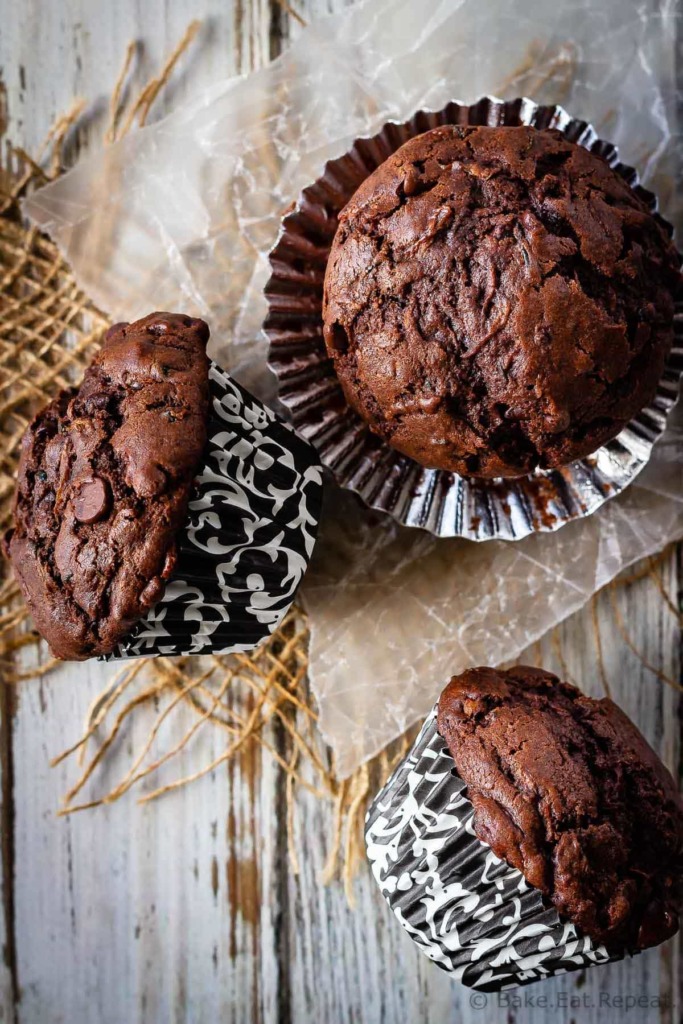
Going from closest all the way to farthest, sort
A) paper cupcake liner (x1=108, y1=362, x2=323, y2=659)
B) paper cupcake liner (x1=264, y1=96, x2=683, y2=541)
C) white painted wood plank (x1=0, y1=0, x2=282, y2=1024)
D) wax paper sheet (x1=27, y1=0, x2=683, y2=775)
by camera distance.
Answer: paper cupcake liner (x1=108, y1=362, x2=323, y2=659), paper cupcake liner (x1=264, y1=96, x2=683, y2=541), wax paper sheet (x1=27, y1=0, x2=683, y2=775), white painted wood plank (x1=0, y1=0, x2=282, y2=1024)

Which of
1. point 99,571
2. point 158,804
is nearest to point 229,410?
point 99,571

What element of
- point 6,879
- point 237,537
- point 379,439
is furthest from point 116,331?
point 6,879

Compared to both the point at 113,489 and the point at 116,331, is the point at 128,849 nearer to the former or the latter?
the point at 113,489

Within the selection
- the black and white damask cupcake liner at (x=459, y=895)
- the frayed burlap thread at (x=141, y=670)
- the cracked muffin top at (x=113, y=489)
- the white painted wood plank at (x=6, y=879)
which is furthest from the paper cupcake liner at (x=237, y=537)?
the white painted wood plank at (x=6, y=879)

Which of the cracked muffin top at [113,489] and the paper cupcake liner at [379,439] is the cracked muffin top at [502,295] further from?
the cracked muffin top at [113,489]

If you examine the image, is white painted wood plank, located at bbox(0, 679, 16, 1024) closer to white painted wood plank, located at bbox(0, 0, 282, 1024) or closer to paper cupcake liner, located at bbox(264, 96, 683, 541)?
white painted wood plank, located at bbox(0, 0, 282, 1024)

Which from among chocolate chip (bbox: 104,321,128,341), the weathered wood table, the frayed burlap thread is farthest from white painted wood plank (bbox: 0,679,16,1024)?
chocolate chip (bbox: 104,321,128,341)
